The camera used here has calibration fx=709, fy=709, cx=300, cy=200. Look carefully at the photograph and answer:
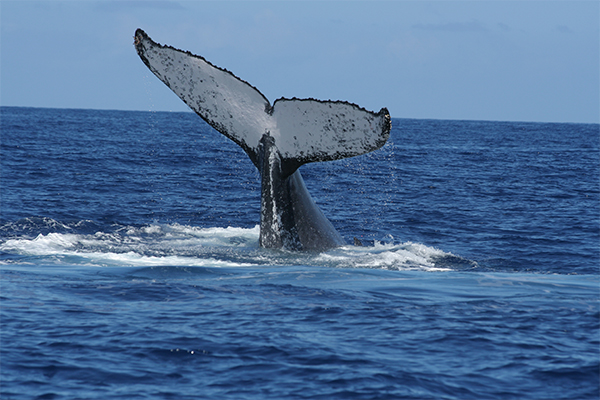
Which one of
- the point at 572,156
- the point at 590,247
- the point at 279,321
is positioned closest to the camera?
the point at 279,321

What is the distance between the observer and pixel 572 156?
42375 millimetres

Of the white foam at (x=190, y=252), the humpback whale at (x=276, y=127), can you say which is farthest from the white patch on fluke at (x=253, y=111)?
the white foam at (x=190, y=252)

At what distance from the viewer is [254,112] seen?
32.5 feet

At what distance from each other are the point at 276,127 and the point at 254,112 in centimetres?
39

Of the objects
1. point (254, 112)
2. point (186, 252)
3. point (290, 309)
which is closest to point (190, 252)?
point (186, 252)

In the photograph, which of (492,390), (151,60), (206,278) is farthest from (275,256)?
(492,390)

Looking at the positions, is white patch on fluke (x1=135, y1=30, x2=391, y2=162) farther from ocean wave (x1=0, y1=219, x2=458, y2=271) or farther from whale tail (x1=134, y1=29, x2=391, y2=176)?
ocean wave (x1=0, y1=219, x2=458, y2=271)

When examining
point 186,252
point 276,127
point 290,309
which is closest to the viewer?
point 290,309

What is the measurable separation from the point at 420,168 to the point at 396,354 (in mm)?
27423

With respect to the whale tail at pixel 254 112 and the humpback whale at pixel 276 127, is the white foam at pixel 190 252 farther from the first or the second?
the whale tail at pixel 254 112

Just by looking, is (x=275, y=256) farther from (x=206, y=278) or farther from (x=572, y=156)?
(x=572, y=156)

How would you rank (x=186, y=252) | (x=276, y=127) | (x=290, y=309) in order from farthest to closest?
(x=186, y=252), (x=276, y=127), (x=290, y=309)

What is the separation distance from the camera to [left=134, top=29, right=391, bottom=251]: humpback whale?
8.84 metres

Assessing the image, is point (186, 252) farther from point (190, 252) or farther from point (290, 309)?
point (290, 309)
